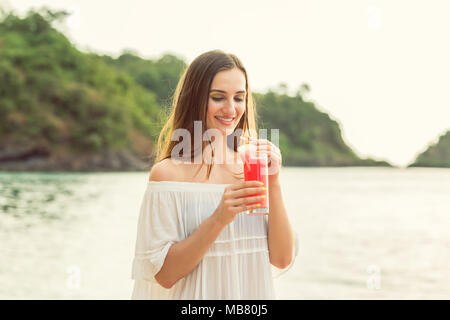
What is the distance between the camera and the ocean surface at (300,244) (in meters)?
12.4

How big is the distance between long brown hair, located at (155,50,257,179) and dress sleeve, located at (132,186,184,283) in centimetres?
17

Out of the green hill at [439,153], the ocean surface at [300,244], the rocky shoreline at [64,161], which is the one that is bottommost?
the ocean surface at [300,244]

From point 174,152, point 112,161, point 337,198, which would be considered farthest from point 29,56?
point 174,152

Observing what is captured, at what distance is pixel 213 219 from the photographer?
1581 millimetres

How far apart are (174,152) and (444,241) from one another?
22.4 metres

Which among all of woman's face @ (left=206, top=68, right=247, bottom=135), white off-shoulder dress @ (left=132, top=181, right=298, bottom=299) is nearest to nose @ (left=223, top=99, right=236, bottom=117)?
woman's face @ (left=206, top=68, right=247, bottom=135)

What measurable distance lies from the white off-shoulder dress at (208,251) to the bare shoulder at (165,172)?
0.02 metres

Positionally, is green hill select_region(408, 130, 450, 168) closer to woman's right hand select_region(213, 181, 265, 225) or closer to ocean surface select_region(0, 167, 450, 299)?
ocean surface select_region(0, 167, 450, 299)

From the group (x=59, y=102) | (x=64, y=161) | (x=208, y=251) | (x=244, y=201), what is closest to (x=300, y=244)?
(x=208, y=251)

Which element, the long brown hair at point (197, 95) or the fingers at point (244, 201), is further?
the long brown hair at point (197, 95)

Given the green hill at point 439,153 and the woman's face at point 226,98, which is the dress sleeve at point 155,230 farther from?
the green hill at point 439,153

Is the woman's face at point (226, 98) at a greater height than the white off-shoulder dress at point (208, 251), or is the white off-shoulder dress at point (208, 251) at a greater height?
the woman's face at point (226, 98)

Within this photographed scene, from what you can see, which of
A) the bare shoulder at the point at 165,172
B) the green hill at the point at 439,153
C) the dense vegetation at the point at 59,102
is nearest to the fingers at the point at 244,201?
the bare shoulder at the point at 165,172

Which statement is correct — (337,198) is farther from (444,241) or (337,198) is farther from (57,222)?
(57,222)
